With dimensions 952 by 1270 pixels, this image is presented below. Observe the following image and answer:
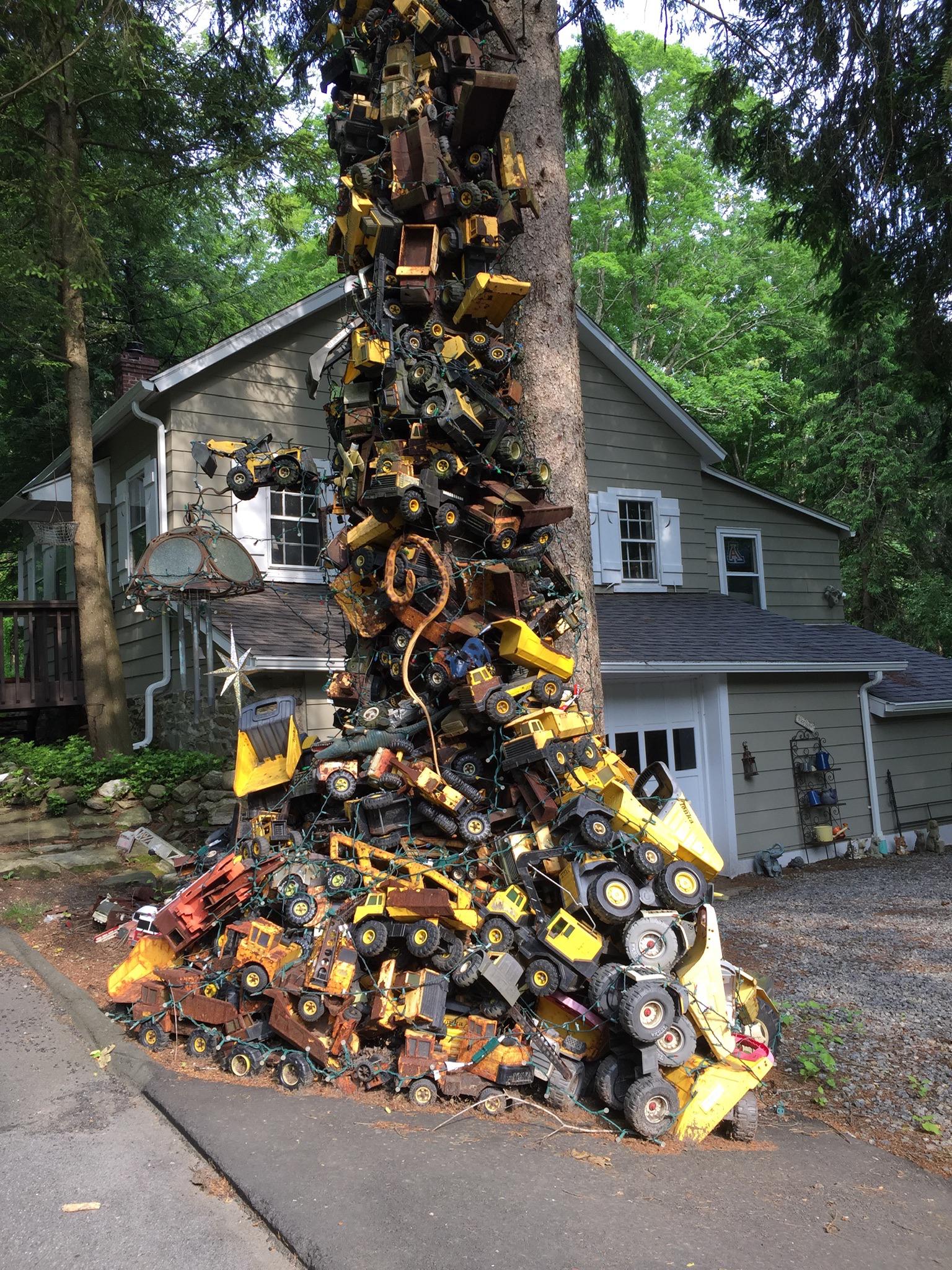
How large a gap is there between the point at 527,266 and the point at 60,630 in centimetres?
927

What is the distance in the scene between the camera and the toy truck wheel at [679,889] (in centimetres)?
379

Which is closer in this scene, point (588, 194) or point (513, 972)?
point (513, 972)

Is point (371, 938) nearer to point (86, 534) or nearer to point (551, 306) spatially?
point (551, 306)

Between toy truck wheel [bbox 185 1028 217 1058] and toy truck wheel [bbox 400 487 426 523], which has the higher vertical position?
toy truck wheel [bbox 400 487 426 523]

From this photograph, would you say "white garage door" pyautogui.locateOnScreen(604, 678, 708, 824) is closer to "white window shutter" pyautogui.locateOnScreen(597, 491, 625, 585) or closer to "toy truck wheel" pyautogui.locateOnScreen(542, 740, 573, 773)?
"white window shutter" pyautogui.locateOnScreen(597, 491, 625, 585)

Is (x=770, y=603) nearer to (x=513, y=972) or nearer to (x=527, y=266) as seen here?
(x=527, y=266)

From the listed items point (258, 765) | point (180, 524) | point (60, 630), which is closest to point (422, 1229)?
point (258, 765)

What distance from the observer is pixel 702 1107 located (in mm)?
3438

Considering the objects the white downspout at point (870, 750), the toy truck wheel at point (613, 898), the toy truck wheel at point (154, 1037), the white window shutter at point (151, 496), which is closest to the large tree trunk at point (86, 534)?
the white window shutter at point (151, 496)

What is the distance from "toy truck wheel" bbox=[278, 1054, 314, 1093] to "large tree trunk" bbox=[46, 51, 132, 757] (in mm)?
7670

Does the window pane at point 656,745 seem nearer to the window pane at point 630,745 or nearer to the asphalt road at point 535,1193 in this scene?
the window pane at point 630,745

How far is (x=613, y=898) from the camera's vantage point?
371 centimetres

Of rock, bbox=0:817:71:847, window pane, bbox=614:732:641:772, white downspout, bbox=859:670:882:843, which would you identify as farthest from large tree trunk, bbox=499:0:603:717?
white downspout, bbox=859:670:882:843

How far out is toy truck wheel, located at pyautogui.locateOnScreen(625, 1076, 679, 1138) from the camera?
3.37 meters
